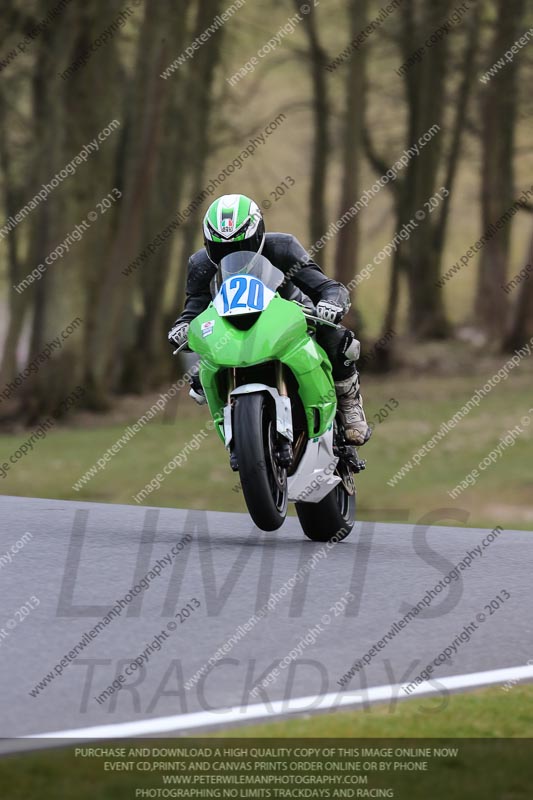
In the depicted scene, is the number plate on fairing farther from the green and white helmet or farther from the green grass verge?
the green grass verge

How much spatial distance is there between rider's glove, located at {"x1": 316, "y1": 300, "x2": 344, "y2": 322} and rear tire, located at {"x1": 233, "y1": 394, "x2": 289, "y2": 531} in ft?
2.53

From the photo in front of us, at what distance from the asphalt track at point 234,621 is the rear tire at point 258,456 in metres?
0.33

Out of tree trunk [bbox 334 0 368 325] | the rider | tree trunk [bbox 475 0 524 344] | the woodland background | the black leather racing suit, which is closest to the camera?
the rider

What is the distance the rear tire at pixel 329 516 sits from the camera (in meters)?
9.88

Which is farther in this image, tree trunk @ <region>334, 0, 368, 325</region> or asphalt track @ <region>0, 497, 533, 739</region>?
tree trunk @ <region>334, 0, 368, 325</region>

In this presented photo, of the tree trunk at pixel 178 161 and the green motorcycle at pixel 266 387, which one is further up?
the green motorcycle at pixel 266 387

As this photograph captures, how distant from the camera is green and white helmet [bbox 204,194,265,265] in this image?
9016 mm

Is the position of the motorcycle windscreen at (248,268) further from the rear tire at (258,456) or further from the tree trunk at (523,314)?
the tree trunk at (523,314)

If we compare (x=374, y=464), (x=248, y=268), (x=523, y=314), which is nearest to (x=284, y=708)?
(x=248, y=268)

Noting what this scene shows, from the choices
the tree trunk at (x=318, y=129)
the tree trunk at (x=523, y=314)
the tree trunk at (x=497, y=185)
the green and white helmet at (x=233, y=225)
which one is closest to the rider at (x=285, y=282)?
the green and white helmet at (x=233, y=225)

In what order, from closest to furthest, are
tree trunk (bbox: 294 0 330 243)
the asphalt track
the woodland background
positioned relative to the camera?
the asphalt track
the woodland background
tree trunk (bbox: 294 0 330 243)

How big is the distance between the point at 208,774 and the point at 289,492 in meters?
4.28

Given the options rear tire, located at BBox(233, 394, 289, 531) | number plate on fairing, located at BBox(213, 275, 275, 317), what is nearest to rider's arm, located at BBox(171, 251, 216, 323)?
number plate on fairing, located at BBox(213, 275, 275, 317)

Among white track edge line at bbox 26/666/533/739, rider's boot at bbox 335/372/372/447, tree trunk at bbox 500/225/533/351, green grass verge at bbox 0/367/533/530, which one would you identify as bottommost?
tree trunk at bbox 500/225/533/351
